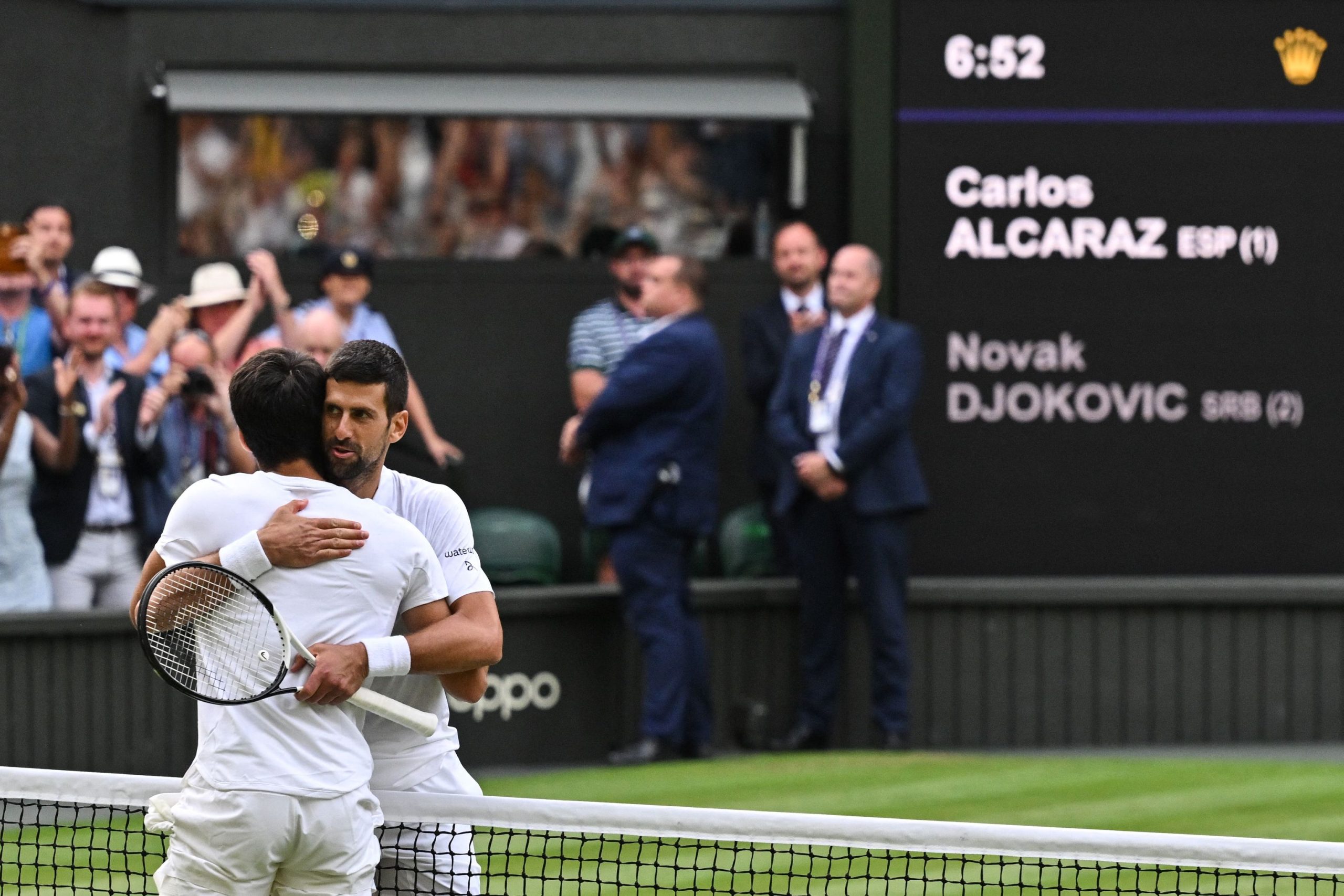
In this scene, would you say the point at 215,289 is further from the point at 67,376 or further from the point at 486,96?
the point at 486,96

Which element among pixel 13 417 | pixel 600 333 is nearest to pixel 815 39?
pixel 600 333

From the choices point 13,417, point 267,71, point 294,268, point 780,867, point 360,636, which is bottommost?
point 780,867

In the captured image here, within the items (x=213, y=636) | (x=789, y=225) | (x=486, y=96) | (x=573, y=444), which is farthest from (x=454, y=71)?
(x=213, y=636)

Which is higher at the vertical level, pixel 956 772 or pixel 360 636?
pixel 360 636

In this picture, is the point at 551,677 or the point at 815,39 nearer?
the point at 551,677

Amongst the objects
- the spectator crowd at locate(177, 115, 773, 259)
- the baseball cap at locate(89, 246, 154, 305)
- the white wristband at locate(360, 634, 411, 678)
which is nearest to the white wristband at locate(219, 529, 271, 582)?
the white wristband at locate(360, 634, 411, 678)

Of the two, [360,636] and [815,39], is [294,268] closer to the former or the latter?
[815,39]

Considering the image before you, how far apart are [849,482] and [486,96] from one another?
2720 millimetres

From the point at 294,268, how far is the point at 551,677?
2.49 m

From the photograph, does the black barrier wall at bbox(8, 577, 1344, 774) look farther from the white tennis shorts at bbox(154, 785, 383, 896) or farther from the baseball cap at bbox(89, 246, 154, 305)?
the white tennis shorts at bbox(154, 785, 383, 896)

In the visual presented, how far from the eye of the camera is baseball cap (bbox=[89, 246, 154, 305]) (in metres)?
9.01

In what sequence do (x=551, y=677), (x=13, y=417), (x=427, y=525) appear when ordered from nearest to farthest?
(x=427, y=525)
(x=13, y=417)
(x=551, y=677)

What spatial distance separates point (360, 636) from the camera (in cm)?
385

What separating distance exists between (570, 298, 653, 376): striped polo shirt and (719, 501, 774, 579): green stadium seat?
0.95 metres
